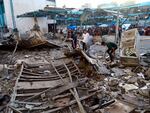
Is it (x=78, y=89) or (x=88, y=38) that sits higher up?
(x=88, y=38)

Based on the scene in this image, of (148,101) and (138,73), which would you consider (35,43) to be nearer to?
(138,73)

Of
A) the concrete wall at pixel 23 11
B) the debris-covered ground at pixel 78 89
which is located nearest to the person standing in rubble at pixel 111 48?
the debris-covered ground at pixel 78 89

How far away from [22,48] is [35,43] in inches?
46.6

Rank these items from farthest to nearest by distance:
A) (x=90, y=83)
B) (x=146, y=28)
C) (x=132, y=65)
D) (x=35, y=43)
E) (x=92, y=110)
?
(x=146, y=28), (x=35, y=43), (x=132, y=65), (x=90, y=83), (x=92, y=110)

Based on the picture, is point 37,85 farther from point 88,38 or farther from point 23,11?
point 23,11

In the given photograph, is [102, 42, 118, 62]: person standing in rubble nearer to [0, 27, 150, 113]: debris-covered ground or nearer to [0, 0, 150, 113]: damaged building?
[0, 0, 150, 113]: damaged building

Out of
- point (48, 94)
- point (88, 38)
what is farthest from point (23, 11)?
point (48, 94)

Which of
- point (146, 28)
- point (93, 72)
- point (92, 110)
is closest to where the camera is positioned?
point (92, 110)

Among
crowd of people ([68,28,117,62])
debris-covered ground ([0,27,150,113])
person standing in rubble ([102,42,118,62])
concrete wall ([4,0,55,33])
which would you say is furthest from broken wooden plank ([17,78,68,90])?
concrete wall ([4,0,55,33])

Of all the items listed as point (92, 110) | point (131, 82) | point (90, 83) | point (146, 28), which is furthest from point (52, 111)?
point (146, 28)

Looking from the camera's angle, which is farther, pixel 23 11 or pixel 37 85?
pixel 23 11

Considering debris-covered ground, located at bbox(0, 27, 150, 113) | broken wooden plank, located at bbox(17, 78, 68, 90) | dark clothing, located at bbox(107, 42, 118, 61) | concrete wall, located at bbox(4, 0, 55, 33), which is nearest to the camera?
debris-covered ground, located at bbox(0, 27, 150, 113)

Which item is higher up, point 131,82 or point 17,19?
point 17,19

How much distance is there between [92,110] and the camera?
511 cm
